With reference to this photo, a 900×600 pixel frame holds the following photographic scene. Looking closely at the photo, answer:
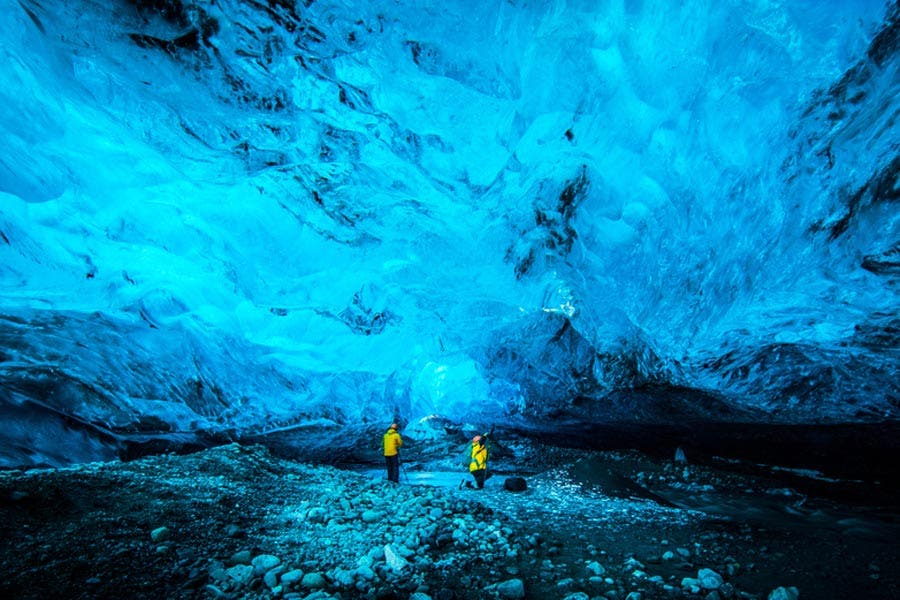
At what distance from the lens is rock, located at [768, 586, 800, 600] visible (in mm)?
3738

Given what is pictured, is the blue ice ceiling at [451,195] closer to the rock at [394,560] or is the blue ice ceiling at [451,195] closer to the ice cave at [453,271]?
the ice cave at [453,271]

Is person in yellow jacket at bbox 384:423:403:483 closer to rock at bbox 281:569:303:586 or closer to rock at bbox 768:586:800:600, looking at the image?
rock at bbox 281:569:303:586

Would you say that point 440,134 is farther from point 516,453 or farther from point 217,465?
point 516,453

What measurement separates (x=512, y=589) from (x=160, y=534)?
3558 mm

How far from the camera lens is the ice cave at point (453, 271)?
4664 millimetres

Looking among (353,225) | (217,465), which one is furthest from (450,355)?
(217,465)

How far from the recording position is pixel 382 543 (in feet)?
15.2

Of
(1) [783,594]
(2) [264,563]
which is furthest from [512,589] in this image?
(1) [783,594]

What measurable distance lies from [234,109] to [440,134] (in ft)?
12.0

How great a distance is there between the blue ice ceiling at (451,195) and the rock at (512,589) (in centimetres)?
672

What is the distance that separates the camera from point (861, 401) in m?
9.23

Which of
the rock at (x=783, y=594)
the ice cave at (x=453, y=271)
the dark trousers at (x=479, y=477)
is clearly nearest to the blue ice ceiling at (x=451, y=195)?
the ice cave at (x=453, y=271)

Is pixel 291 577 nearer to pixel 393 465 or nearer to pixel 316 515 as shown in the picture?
pixel 316 515

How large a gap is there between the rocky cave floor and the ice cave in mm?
49
